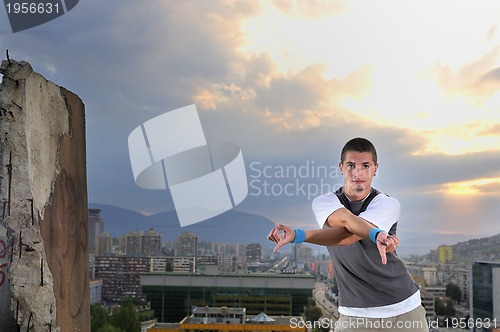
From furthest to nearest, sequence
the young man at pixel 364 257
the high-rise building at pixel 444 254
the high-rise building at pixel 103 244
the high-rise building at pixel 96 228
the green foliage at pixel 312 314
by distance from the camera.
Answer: the high-rise building at pixel 103 244, the high-rise building at pixel 444 254, the high-rise building at pixel 96 228, the green foliage at pixel 312 314, the young man at pixel 364 257

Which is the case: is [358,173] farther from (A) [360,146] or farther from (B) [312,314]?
(B) [312,314]

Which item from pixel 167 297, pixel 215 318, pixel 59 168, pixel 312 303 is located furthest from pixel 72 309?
pixel 312 303

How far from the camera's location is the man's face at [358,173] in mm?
2715

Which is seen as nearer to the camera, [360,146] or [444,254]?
[360,146]

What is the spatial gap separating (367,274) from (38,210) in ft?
7.27

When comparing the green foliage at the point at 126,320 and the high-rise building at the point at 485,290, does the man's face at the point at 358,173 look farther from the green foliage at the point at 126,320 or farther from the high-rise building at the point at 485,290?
the high-rise building at the point at 485,290

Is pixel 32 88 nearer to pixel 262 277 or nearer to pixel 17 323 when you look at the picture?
pixel 17 323

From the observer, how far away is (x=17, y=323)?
349 cm

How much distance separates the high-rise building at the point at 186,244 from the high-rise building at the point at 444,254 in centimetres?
2133

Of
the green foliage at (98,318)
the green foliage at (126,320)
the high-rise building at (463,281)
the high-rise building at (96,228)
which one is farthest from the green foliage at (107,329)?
the high-rise building at (463,281)

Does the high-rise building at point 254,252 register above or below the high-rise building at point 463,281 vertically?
above

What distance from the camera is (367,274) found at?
273 cm

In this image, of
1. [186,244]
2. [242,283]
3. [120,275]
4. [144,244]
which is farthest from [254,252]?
[120,275]

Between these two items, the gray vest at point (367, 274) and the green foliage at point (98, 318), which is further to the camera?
the green foliage at point (98, 318)
